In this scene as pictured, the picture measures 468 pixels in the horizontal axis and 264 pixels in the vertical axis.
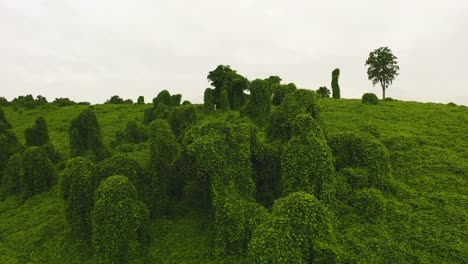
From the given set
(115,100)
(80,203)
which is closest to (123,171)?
(80,203)

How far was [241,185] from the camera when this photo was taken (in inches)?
515

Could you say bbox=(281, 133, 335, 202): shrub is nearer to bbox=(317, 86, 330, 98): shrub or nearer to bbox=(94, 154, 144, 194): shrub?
bbox=(94, 154, 144, 194): shrub

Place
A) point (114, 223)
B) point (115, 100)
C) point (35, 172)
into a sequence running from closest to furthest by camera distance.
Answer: point (114, 223) < point (35, 172) < point (115, 100)

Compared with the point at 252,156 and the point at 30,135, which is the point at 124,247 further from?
the point at 30,135

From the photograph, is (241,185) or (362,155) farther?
(362,155)

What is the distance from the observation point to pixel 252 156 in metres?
14.6

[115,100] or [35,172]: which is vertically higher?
[115,100]

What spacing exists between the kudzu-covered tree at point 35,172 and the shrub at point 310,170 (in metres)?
14.3

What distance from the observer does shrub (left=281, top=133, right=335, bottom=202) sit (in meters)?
12.3

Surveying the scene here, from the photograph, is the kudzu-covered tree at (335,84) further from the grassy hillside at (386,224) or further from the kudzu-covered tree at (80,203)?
the kudzu-covered tree at (80,203)

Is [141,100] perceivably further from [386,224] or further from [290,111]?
[386,224]

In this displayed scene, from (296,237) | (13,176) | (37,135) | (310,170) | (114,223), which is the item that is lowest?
(296,237)

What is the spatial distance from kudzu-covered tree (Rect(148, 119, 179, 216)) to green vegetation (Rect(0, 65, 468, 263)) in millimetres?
49

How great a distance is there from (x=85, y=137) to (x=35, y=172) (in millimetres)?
4351
